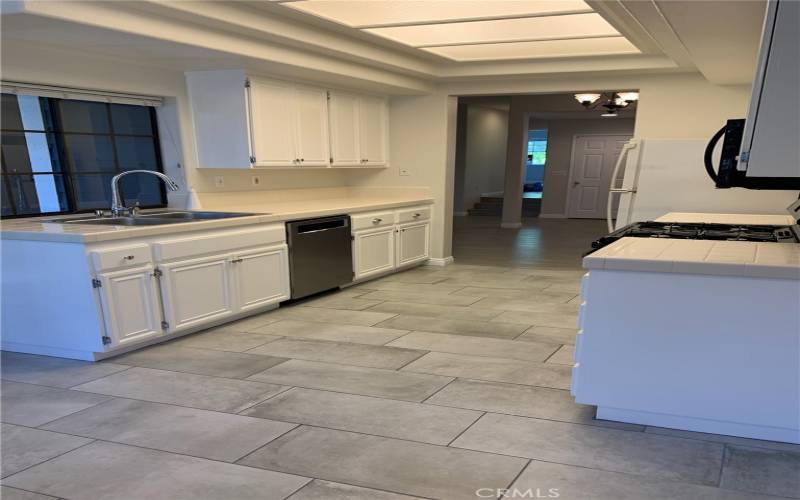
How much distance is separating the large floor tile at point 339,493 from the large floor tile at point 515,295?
2656 mm

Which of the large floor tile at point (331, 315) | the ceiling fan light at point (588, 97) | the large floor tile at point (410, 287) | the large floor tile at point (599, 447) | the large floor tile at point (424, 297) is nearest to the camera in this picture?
the large floor tile at point (599, 447)

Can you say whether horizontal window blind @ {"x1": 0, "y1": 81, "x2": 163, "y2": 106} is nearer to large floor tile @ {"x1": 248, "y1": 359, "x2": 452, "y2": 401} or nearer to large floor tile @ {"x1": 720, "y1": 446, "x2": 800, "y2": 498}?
large floor tile @ {"x1": 248, "y1": 359, "x2": 452, "y2": 401}

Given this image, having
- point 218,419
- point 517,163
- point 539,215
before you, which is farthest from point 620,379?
point 539,215

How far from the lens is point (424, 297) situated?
4680 millimetres

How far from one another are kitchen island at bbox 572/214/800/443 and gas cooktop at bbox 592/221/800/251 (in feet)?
0.91

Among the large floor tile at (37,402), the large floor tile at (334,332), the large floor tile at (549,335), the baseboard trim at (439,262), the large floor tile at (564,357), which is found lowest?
the baseboard trim at (439,262)

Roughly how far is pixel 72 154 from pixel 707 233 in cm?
432

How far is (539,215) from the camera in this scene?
12.1m

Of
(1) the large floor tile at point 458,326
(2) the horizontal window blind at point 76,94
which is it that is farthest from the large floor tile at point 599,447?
(2) the horizontal window blind at point 76,94

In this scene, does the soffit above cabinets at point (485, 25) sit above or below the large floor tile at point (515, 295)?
above

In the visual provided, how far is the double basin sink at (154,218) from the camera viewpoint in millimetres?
3576

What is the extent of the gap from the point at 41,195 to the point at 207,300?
1415 mm

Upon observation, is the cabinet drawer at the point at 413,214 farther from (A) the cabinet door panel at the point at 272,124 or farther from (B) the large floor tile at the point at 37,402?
(B) the large floor tile at the point at 37,402

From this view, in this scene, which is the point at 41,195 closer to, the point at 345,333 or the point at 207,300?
the point at 207,300
